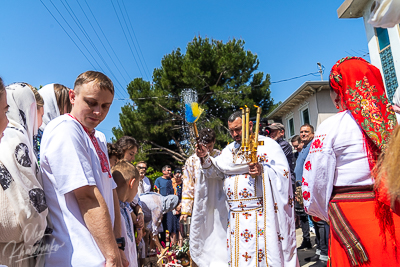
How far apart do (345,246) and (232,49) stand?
19729mm

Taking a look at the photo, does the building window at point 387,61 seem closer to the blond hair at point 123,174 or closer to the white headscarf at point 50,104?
the blond hair at point 123,174

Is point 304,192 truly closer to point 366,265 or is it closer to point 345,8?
point 366,265

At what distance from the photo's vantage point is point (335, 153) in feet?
7.74

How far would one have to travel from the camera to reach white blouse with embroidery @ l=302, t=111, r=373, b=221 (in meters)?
2.27

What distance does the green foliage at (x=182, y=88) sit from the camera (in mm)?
19188

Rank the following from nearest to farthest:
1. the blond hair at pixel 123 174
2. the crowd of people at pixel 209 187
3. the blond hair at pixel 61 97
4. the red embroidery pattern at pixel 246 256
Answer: the crowd of people at pixel 209 187, the blond hair at pixel 61 97, the blond hair at pixel 123 174, the red embroidery pattern at pixel 246 256

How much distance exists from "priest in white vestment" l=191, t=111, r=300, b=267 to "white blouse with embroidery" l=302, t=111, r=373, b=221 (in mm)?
993

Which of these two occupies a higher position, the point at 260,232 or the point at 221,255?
the point at 260,232

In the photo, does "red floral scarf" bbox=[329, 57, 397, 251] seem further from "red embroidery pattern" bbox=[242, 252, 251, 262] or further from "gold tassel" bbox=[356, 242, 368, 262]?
"red embroidery pattern" bbox=[242, 252, 251, 262]

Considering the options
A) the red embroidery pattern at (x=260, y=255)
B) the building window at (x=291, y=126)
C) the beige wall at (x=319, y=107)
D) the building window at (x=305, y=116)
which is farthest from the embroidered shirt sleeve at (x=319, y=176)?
→ the building window at (x=291, y=126)

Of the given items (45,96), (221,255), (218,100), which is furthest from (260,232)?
(218,100)

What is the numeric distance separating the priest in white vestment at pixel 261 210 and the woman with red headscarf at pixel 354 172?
3.17ft

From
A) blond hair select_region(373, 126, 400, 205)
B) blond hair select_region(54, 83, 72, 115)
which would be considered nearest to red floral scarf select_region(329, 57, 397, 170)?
blond hair select_region(373, 126, 400, 205)

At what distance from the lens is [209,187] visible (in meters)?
4.42
